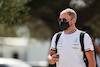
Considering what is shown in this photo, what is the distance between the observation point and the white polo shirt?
4.35 meters

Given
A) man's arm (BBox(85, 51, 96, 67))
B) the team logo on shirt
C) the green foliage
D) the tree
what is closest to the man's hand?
the team logo on shirt

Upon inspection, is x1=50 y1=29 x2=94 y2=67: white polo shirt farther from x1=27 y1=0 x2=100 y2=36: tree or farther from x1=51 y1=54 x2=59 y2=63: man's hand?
x1=27 y1=0 x2=100 y2=36: tree

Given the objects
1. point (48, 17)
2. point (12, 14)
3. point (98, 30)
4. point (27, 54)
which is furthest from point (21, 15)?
point (27, 54)

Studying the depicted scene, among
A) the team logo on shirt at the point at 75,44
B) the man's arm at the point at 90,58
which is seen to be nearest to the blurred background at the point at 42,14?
the team logo on shirt at the point at 75,44

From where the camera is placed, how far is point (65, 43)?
443 centimetres

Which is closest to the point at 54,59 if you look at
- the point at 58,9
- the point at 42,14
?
the point at 58,9

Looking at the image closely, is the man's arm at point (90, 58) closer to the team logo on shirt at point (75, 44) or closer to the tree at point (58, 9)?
the team logo on shirt at point (75, 44)

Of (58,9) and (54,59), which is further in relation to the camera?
(58,9)

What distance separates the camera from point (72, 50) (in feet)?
14.3

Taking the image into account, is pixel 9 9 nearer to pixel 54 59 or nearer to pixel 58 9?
pixel 54 59

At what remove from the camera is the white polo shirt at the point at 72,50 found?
4348mm

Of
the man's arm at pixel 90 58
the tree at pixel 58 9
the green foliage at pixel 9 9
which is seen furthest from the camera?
the tree at pixel 58 9

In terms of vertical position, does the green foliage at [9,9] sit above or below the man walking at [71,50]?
above

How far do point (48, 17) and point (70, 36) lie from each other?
832 cm
